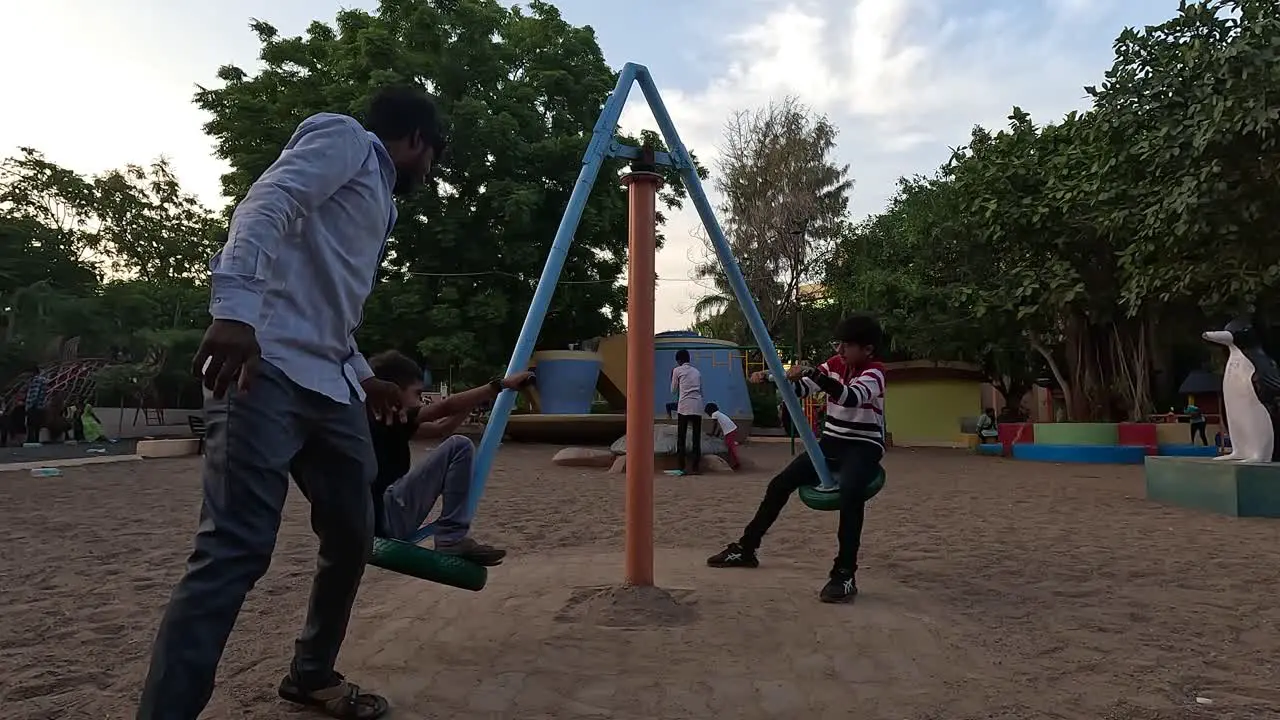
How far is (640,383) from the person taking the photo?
12.0 ft

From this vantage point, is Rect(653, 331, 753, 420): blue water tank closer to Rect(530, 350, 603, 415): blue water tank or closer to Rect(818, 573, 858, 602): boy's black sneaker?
Rect(530, 350, 603, 415): blue water tank

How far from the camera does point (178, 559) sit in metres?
5.16

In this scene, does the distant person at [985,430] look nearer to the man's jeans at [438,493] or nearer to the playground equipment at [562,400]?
the playground equipment at [562,400]

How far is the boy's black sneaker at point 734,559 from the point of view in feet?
14.9

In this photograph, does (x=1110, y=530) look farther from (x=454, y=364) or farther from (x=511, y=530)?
(x=454, y=364)

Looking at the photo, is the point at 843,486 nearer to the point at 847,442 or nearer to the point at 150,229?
the point at 847,442

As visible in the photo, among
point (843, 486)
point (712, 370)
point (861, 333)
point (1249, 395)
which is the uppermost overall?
point (712, 370)

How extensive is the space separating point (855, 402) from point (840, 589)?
2.82 feet

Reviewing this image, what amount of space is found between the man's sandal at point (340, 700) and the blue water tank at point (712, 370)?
1564 centimetres

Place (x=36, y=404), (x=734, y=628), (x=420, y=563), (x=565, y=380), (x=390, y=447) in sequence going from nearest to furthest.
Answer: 1. (x=420, y=563)
2. (x=390, y=447)
3. (x=734, y=628)
4. (x=565, y=380)
5. (x=36, y=404)

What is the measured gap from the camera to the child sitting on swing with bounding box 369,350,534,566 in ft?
9.73

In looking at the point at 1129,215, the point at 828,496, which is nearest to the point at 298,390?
the point at 828,496

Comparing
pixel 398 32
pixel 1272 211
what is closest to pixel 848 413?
pixel 1272 211

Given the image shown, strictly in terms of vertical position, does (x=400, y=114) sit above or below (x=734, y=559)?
above
